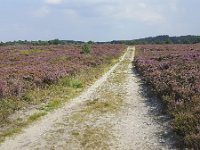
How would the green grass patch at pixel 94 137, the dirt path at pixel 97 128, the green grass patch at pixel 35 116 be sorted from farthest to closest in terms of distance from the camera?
the green grass patch at pixel 35 116
the dirt path at pixel 97 128
the green grass patch at pixel 94 137

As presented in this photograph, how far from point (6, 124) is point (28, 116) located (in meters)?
1.40

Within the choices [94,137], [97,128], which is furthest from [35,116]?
[94,137]

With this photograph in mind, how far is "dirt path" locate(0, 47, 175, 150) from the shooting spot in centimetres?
1246

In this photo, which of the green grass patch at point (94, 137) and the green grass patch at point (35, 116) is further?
the green grass patch at point (35, 116)

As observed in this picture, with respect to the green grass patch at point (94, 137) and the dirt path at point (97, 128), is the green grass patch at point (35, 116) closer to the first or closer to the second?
the dirt path at point (97, 128)

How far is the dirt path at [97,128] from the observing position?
12461 mm

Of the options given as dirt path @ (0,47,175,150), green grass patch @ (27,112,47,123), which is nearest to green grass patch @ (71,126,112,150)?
dirt path @ (0,47,175,150)

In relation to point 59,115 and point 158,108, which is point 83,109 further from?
point 158,108

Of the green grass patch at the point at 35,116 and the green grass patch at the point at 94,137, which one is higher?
the green grass patch at the point at 94,137

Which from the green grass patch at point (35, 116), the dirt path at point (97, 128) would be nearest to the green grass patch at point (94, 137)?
the dirt path at point (97, 128)

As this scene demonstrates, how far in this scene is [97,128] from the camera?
14.3 meters

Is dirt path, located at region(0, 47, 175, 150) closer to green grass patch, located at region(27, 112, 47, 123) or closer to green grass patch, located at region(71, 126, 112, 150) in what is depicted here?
green grass patch, located at region(71, 126, 112, 150)

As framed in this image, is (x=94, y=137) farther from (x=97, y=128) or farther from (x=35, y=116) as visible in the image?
(x=35, y=116)

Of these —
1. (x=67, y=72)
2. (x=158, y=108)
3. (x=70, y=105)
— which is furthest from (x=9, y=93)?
(x=67, y=72)
